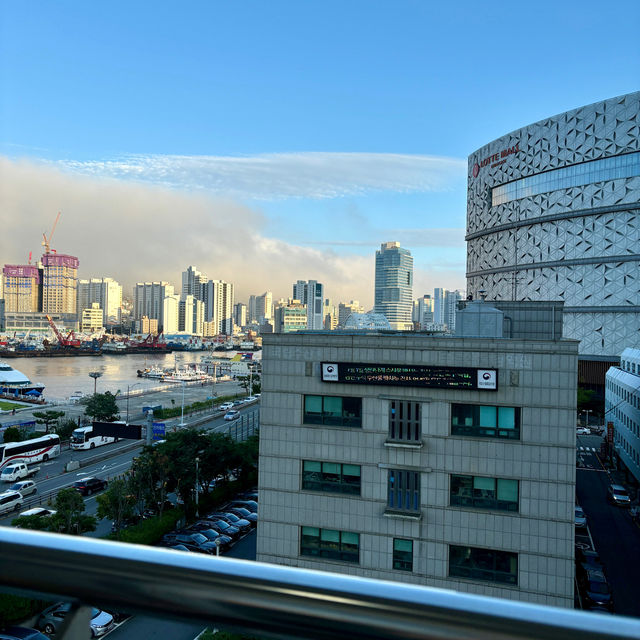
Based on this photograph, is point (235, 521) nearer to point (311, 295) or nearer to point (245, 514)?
point (245, 514)

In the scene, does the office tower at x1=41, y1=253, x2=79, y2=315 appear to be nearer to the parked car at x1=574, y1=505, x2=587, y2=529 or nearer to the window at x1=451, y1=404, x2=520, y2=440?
the parked car at x1=574, y1=505, x2=587, y2=529

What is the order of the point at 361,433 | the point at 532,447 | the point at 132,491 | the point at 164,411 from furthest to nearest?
1. the point at 164,411
2. the point at 132,491
3. the point at 361,433
4. the point at 532,447

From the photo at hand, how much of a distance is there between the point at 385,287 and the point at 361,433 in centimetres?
8394

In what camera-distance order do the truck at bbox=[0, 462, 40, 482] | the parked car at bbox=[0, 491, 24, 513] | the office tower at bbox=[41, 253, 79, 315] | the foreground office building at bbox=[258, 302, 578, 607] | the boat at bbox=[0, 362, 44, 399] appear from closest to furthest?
the foreground office building at bbox=[258, 302, 578, 607] < the parked car at bbox=[0, 491, 24, 513] < the truck at bbox=[0, 462, 40, 482] < the boat at bbox=[0, 362, 44, 399] < the office tower at bbox=[41, 253, 79, 315]

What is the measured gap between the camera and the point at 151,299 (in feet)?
305

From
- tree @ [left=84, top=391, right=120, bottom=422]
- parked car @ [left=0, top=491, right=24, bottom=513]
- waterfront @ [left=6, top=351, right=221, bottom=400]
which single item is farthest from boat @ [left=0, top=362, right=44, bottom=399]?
parked car @ [left=0, top=491, right=24, bottom=513]

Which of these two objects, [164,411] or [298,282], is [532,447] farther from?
[298,282]

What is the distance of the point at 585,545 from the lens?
891 cm

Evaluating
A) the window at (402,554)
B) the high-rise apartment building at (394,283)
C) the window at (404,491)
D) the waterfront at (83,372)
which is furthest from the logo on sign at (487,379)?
the high-rise apartment building at (394,283)

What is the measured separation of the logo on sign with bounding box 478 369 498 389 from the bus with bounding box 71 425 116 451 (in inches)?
504

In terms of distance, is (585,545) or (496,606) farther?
(585,545)

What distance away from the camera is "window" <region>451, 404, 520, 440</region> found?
16.8 feet

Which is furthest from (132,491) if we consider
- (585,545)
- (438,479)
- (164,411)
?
(164,411)

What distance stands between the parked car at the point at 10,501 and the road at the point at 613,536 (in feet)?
31.0
